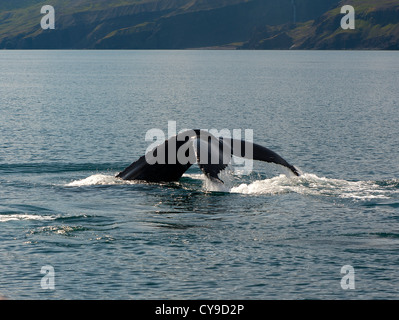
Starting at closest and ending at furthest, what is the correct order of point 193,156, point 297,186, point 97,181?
point 193,156
point 297,186
point 97,181

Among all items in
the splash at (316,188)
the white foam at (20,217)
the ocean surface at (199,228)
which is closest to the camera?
the ocean surface at (199,228)

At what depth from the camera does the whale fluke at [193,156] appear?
18.6 metres

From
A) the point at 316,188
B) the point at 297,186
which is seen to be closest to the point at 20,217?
the point at 297,186

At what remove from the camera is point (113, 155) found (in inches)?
1406

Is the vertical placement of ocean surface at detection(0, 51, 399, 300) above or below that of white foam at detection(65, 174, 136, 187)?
below

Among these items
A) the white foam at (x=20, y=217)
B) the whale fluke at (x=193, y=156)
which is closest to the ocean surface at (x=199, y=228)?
the white foam at (x=20, y=217)

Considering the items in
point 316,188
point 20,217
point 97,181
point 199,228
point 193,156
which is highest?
point 193,156

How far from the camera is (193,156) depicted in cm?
2050

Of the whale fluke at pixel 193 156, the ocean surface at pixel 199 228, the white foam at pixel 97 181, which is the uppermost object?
the whale fluke at pixel 193 156

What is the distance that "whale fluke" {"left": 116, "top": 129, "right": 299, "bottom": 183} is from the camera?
1862 centimetres

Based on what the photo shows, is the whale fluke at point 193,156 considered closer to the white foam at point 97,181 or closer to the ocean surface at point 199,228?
the white foam at point 97,181

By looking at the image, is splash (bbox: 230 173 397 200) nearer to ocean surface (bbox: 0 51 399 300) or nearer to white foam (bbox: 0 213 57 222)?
ocean surface (bbox: 0 51 399 300)

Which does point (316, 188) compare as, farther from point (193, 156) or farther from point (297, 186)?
point (193, 156)

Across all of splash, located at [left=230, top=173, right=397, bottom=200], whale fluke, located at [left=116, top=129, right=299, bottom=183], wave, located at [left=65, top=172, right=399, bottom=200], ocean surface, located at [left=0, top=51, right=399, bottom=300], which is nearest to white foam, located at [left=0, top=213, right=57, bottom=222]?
ocean surface, located at [left=0, top=51, right=399, bottom=300]
